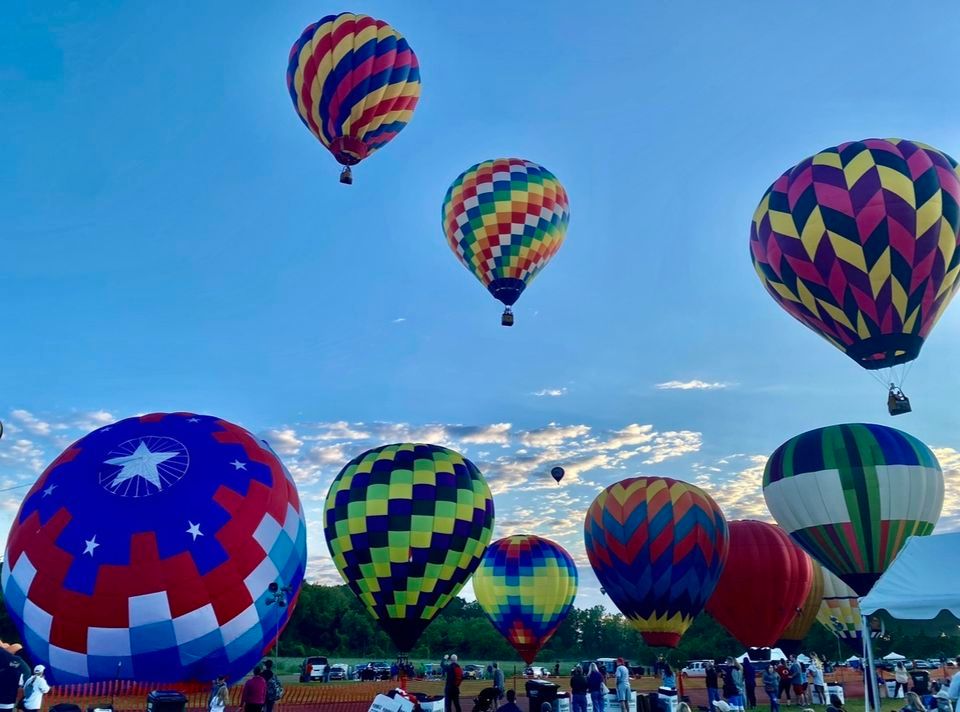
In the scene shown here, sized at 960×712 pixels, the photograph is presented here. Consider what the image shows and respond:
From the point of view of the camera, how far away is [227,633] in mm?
12938

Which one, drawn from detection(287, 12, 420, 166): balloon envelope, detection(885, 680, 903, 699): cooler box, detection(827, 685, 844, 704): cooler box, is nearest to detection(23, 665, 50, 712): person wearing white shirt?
detection(827, 685, 844, 704): cooler box

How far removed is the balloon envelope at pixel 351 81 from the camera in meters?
25.3

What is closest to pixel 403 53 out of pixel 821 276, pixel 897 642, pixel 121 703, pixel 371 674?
pixel 821 276

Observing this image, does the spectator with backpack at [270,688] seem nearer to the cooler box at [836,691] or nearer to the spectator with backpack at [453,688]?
the spectator with backpack at [453,688]

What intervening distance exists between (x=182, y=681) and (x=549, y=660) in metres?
66.1

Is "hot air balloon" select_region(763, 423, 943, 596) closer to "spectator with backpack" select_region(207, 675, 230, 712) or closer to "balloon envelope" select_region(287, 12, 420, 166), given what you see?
"spectator with backpack" select_region(207, 675, 230, 712)

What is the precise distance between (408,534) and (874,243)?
13844mm

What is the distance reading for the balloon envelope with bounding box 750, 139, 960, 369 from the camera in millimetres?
19641

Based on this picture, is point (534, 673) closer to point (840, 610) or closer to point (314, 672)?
point (314, 672)

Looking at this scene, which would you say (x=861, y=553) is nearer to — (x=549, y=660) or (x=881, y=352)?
(x=881, y=352)

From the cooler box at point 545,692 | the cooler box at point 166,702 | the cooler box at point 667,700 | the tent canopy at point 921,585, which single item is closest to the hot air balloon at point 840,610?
the tent canopy at point 921,585

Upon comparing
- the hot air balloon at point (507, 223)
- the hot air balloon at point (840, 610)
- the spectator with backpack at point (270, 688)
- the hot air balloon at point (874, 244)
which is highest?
the hot air balloon at point (507, 223)

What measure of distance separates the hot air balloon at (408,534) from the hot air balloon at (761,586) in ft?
33.2

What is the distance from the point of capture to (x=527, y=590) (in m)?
28.0
